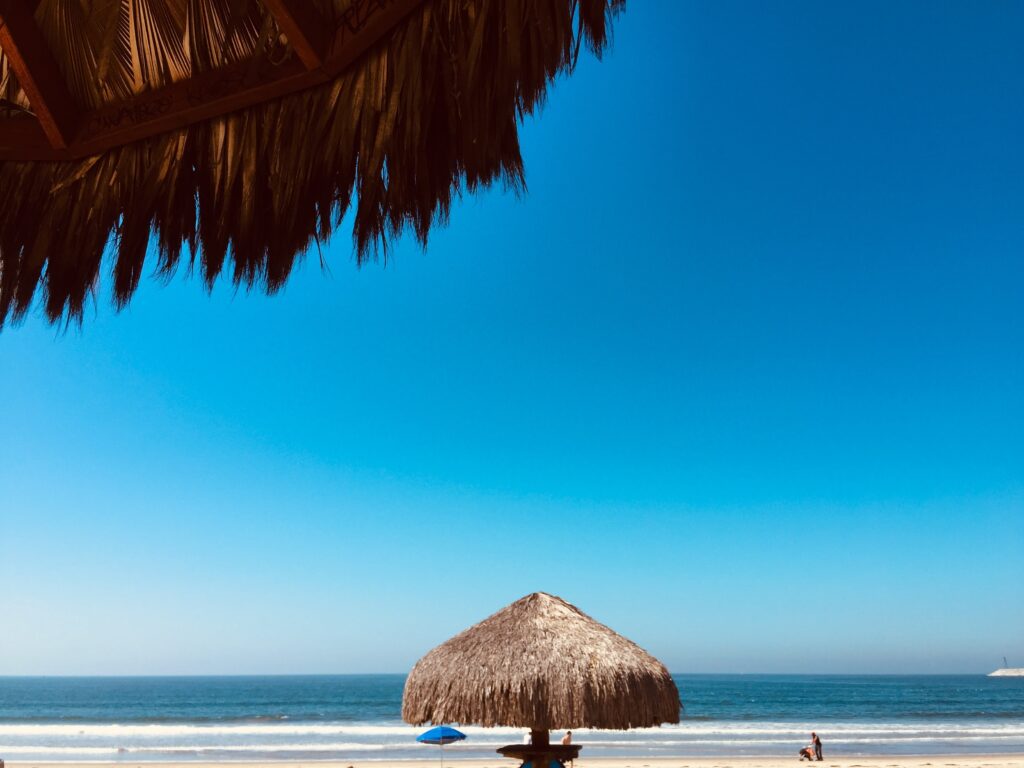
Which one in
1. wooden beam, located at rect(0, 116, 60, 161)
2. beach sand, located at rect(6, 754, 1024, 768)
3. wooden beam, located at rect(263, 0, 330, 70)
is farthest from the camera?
beach sand, located at rect(6, 754, 1024, 768)

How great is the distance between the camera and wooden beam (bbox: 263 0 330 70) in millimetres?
1293

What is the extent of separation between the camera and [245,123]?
1587mm

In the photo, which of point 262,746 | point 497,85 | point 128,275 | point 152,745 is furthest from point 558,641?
point 152,745

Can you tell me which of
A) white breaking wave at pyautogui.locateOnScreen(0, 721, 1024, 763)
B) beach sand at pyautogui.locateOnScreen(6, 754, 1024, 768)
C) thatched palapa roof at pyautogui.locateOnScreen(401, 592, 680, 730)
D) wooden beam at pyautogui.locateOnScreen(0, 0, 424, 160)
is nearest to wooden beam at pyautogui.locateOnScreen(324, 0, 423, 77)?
wooden beam at pyautogui.locateOnScreen(0, 0, 424, 160)

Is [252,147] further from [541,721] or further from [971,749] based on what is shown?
[971,749]

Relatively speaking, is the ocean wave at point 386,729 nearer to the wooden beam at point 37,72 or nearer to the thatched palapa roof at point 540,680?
the thatched palapa roof at point 540,680

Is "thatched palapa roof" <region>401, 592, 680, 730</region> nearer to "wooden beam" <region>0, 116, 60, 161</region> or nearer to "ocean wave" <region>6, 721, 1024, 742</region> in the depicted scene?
"wooden beam" <region>0, 116, 60, 161</region>

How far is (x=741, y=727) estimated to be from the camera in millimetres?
26281

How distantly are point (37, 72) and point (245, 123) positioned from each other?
0.40 meters

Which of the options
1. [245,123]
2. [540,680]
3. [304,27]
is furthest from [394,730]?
[304,27]

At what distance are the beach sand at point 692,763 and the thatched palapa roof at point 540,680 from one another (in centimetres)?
1147

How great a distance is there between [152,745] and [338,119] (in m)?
25.3

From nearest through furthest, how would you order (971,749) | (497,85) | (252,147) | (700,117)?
1. (497,85)
2. (252,147)
3. (700,117)
4. (971,749)

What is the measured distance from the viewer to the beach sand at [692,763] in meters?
15.9
